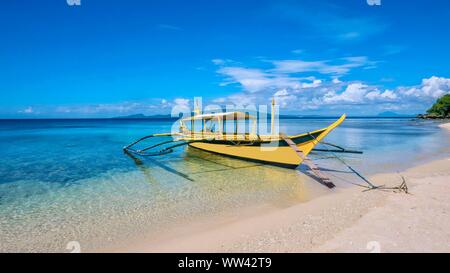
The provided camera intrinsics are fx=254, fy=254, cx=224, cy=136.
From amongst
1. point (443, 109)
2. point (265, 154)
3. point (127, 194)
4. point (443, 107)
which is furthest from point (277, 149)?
point (443, 109)

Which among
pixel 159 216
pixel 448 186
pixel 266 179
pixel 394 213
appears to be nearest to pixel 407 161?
pixel 448 186

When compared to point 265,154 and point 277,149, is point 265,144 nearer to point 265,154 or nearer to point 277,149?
point 265,154

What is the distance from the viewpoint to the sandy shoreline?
475cm

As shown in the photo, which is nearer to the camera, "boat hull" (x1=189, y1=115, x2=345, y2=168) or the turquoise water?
the turquoise water

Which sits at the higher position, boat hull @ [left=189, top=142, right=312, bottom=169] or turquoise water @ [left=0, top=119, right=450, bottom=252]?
boat hull @ [left=189, top=142, right=312, bottom=169]

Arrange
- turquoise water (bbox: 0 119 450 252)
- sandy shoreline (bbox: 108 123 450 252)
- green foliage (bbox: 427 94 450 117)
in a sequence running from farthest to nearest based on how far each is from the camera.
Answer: green foliage (bbox: 427 94 450 117), turquoise water (bbox: 0 119 450 252), sandy shoreline (bbox: 108 123 450 252)

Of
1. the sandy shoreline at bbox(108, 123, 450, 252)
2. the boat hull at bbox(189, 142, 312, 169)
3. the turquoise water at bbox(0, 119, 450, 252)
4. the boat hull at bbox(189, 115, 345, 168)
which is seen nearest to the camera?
the sandy shoreline at bbox(108, 123, 450, 252)

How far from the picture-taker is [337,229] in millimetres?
5508

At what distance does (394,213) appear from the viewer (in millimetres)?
6176

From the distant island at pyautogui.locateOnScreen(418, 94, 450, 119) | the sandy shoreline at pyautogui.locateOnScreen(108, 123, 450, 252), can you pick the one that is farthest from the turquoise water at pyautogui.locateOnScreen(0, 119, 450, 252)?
the distant island at pyautogui.locateOnScreen(418, 94, 450, 119)

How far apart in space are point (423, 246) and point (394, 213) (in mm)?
1741

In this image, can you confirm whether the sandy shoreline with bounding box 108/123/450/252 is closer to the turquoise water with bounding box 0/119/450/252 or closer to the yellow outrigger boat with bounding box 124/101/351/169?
the turquoise water with bounding box 0/119/450/252

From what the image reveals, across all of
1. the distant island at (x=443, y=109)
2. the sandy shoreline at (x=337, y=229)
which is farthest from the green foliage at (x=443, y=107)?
the sandy shoreline at (x=337, y=229)
